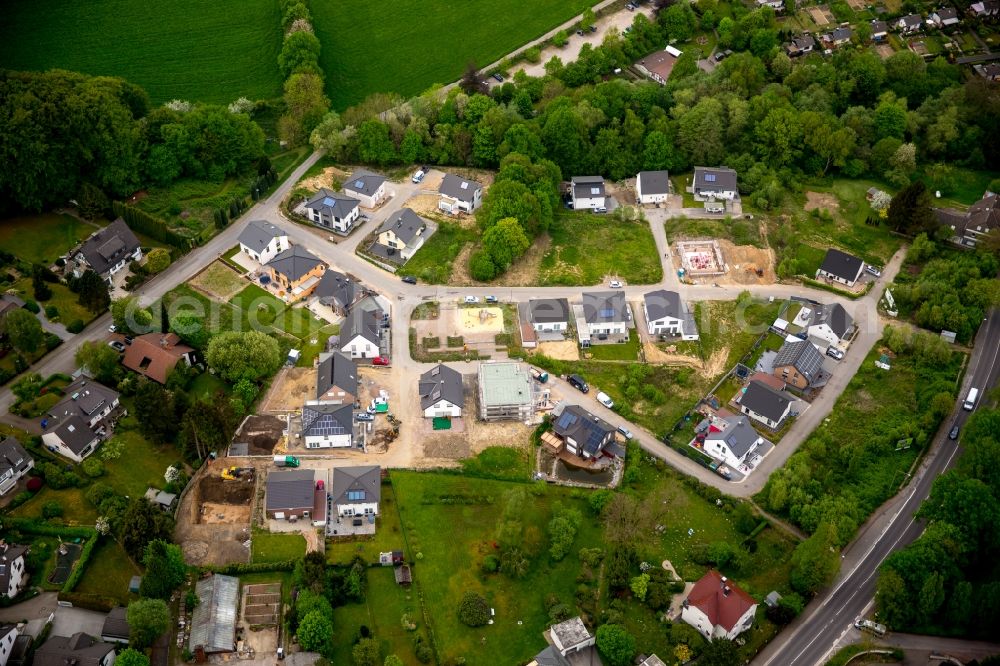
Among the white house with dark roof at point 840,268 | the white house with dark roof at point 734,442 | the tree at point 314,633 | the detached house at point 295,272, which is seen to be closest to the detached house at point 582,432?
the white house with dark roof at point 734,442

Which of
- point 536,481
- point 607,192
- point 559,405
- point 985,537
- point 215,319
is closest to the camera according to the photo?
point 985,537

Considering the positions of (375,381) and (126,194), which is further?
(126,194)

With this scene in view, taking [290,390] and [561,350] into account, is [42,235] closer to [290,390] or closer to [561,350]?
[290,390]

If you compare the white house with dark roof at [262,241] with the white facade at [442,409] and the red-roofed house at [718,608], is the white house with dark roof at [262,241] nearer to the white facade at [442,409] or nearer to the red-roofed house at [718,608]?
the white facade at [442,409]

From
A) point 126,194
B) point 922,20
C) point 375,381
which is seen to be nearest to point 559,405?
point 375,381

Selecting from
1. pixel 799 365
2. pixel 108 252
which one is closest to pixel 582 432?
pixel 799 365

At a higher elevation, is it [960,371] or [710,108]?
[710,108]

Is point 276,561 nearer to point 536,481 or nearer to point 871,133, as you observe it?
point 536,481
